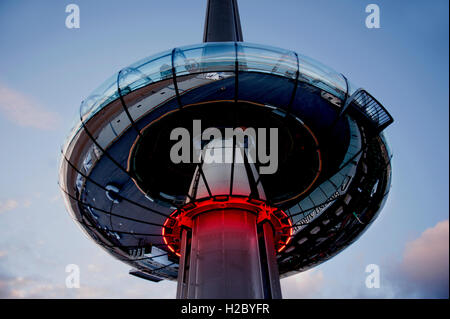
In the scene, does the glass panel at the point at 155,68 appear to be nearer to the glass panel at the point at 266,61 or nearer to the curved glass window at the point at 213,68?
the curved glass window at the point at 213,68

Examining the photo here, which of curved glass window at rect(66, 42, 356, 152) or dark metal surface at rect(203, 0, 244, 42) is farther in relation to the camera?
dark metal surface at rect(203, 0, 244, 42)

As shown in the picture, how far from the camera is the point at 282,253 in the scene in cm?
1783

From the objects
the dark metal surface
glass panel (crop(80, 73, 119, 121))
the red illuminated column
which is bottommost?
the red illuminated column

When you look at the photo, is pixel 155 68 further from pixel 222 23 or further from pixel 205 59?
pixel 222 23

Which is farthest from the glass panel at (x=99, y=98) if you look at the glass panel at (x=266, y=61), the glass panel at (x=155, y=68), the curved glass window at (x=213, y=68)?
the glass panel at (x=266, y=61)

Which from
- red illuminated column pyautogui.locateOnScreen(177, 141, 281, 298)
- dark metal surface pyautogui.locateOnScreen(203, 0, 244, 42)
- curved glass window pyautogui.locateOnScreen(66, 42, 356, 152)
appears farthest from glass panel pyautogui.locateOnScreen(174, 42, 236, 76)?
dark metal surface pyautogui.locateOnScreen(203, 0, 244, 42)

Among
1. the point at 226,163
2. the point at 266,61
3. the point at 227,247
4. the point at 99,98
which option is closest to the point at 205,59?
the point at 266,61

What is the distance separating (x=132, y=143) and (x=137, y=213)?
3962 millimetres

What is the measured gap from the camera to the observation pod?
38.3 feet

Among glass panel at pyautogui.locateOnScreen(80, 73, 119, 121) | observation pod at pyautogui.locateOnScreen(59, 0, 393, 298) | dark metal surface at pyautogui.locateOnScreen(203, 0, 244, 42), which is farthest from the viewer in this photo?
dark metal surface at pyautogui.locateOnScreen(203, 0, 244, 42)

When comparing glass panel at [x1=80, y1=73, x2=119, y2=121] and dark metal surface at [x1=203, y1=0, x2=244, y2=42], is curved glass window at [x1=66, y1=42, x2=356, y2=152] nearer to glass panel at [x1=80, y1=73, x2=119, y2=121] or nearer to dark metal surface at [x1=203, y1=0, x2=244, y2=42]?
glass panel at [x1=80, y1=73, x2=119, y2=121]

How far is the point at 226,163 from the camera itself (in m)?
13.9
